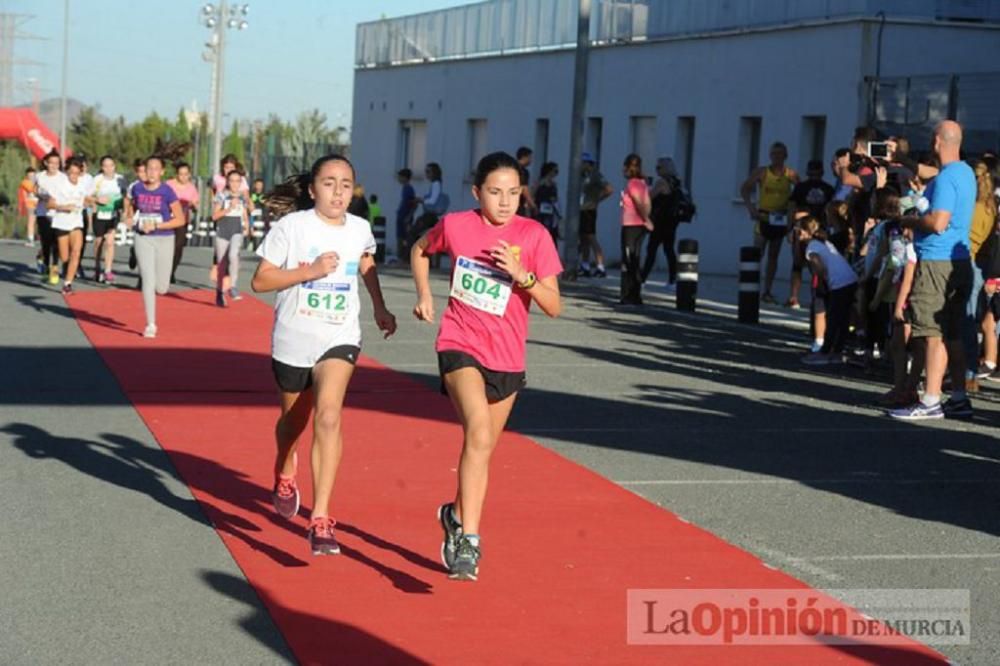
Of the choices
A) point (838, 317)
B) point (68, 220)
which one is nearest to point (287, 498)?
point (838, 317)

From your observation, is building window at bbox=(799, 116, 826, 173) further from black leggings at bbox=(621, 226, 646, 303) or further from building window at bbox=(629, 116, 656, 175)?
black leggings at bbox=(621, 226, 646, 303)

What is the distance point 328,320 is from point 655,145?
32.4 metres

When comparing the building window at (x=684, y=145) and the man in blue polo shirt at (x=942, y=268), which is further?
the building window at (x=684, y=145)

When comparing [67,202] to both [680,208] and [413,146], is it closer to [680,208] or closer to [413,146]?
[680,208]

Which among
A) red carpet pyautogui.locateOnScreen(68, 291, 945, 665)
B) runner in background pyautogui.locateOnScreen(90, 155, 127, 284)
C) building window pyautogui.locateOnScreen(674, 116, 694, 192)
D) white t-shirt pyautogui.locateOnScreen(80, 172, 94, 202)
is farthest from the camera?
building window pyautogui.locateOnScreen(674, 116, 694, 192)

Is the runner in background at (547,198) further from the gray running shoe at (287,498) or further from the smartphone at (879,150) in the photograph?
the gray running shoe at (287,498)

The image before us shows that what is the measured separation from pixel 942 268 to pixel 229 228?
1246cm

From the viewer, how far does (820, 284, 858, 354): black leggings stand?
16.9 m

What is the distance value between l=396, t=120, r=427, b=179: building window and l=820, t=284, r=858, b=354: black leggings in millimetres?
38583

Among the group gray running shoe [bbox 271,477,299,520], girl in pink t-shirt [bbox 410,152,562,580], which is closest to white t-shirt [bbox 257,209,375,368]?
girl in pink t-shirt [bbox 410,152,562,580]

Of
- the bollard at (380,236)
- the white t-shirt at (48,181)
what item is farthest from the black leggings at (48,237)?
the bollard at (380,236)

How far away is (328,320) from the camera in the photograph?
8.61 m

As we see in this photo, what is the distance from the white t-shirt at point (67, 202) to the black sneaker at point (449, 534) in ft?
60.1

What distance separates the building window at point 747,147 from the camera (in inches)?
1459
